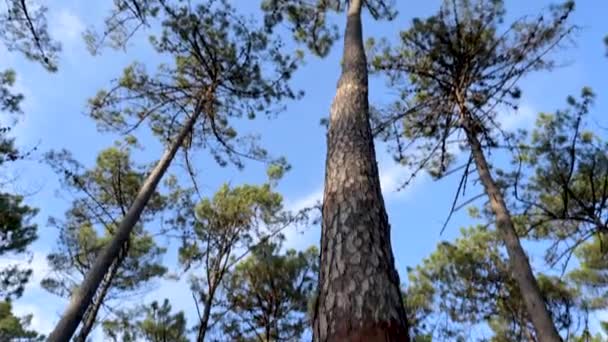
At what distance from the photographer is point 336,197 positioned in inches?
93.7

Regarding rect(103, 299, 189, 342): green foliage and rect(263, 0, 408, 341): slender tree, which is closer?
rect(263, 0, 408, 341): slender tree

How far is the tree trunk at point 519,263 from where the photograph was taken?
459cm

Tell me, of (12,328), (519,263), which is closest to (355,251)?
(519,263)

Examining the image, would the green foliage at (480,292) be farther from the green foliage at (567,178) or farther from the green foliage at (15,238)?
the green foliage at (15,238)

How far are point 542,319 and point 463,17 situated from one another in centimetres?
439

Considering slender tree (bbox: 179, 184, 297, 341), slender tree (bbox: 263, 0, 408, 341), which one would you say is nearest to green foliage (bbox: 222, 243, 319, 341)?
slender tree (bbox: 179, 184, 297, 341)

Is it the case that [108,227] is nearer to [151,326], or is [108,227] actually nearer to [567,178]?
[151,326]

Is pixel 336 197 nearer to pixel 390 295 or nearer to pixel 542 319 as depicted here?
pixel 390 295

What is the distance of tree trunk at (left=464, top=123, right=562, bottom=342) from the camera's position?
15.1ft

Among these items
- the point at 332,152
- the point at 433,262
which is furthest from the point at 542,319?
the point at 433,262

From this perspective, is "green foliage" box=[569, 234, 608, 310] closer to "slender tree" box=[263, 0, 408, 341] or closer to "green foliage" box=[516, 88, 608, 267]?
"green foliage" box=[516, 88, 608, 267]

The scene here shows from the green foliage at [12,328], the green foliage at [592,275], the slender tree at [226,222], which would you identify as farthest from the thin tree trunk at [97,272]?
the green foliage at [592,275]

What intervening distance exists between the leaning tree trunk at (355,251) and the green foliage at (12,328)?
11.2m

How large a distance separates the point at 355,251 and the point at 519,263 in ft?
12.9
